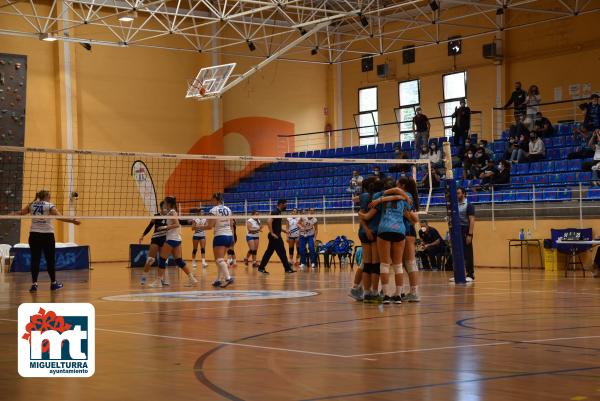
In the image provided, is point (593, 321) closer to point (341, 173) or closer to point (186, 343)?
point (186, 343)

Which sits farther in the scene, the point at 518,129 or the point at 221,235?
the point at 518,129

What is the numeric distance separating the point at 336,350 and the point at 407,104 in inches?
1119

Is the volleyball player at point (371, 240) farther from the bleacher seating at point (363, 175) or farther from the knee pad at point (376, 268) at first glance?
the bleacher seating at point (363, 175)

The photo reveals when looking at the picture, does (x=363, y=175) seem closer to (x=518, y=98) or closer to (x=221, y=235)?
(x=518, y=98)

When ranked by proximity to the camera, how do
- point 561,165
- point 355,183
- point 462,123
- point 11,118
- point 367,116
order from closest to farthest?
point 561,165
point 462,123
point 355,183
point 11,118
point 367,116

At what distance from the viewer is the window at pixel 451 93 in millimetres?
33531

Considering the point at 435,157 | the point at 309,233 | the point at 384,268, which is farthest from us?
the point at 435,157

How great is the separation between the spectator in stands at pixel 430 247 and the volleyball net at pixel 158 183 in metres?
3.54

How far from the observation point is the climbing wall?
29750mm

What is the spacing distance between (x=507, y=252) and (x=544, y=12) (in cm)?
839

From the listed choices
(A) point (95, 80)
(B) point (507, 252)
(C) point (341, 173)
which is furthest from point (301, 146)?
(B) point (507, 252)

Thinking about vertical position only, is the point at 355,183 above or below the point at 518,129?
below

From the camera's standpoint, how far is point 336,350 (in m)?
7.93

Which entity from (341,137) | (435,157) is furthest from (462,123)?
(341,137)
